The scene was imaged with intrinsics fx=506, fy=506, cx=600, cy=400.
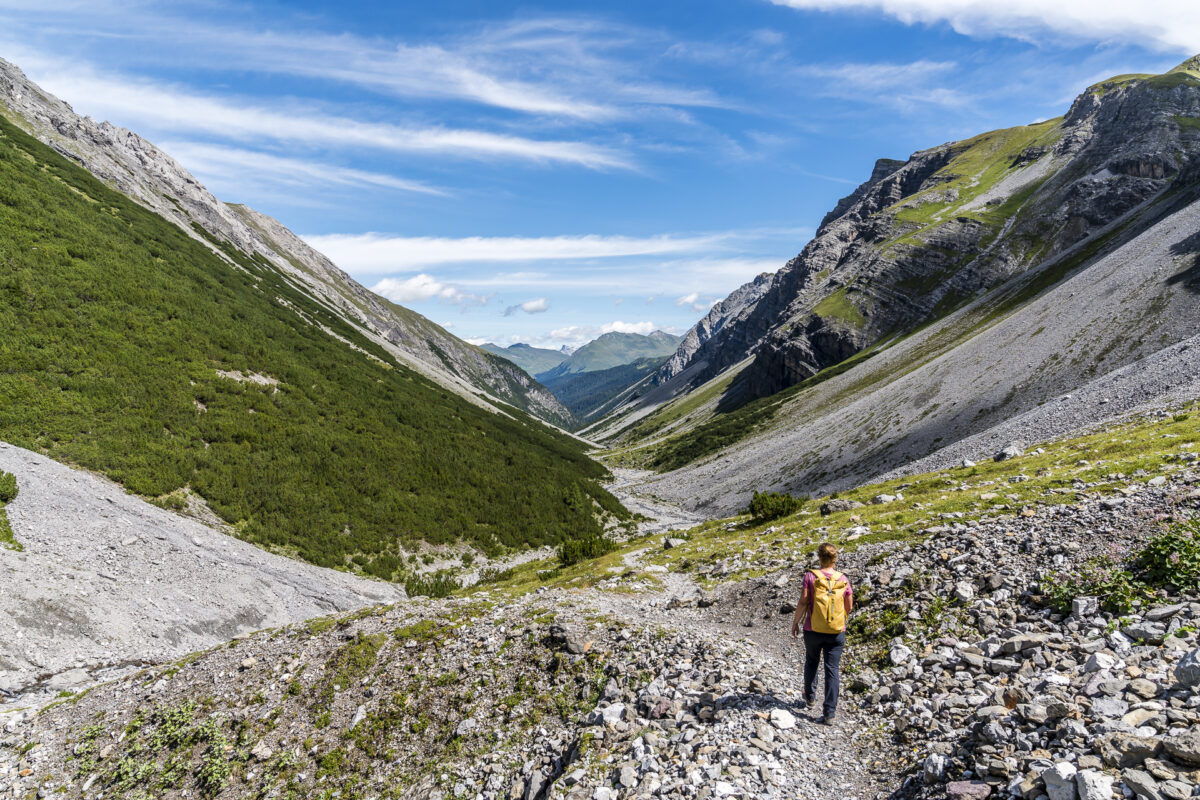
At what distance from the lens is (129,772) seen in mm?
13070

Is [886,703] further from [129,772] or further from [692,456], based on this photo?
[692,456]

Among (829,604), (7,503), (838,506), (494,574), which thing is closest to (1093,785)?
(829,604)

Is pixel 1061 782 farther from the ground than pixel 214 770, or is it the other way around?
pixel 1061 782

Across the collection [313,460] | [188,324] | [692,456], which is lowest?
[692,456]

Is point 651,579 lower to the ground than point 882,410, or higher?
lower

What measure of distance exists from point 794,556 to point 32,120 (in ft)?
479

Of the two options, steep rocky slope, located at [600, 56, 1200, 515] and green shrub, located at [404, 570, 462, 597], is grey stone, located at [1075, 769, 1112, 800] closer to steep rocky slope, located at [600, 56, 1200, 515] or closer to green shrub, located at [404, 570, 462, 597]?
green shrub, located at [404, 570, 462, 597]

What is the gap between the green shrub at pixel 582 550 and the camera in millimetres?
34250

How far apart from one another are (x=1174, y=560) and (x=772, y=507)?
24.5m

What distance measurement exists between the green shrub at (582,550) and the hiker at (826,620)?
2454cm

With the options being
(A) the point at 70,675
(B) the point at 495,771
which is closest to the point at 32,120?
(A) the point at 70,675

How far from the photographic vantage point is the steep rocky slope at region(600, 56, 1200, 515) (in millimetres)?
60969

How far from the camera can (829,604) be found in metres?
10.2

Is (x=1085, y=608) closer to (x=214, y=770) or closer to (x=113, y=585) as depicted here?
(x=214, y=770)
